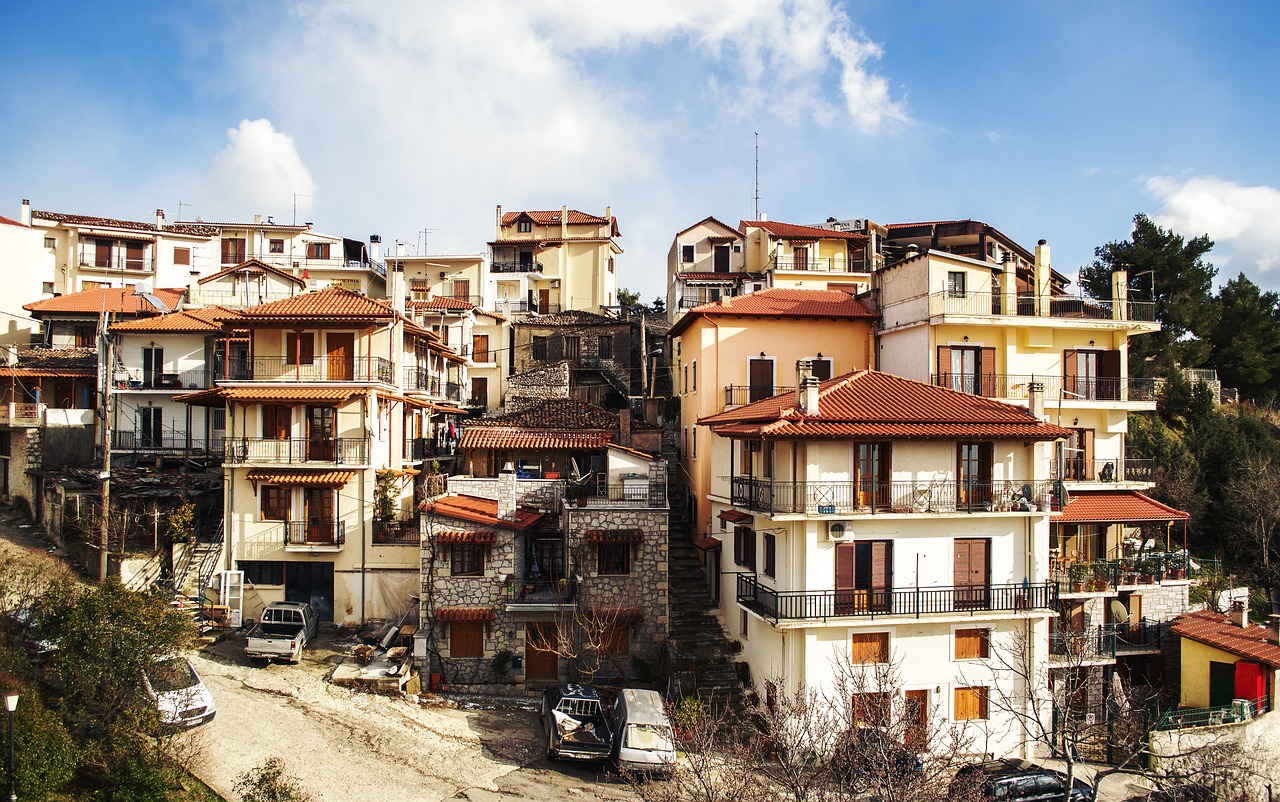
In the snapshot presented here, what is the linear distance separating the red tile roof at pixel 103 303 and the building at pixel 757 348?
1026 inches

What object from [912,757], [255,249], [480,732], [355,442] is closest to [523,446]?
[355,442]

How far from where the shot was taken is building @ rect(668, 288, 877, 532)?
3394 cm

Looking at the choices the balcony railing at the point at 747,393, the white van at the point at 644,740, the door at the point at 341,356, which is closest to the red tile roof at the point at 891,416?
the balcony railing at the point at 747,393

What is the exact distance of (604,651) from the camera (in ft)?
86.4

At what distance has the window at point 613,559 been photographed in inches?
1052

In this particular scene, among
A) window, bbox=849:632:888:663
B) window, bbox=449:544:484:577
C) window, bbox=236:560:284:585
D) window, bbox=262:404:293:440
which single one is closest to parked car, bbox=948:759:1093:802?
window, bbox=849:632:888:663

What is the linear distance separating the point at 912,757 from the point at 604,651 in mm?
9544

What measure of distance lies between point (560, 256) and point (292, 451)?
32905mm

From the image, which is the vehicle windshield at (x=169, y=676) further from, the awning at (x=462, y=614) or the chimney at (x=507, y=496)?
the chimney at (x=507, y=496)

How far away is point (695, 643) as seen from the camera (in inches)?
1074

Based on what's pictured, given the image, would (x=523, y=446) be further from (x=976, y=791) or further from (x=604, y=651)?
(x=976, y=791)

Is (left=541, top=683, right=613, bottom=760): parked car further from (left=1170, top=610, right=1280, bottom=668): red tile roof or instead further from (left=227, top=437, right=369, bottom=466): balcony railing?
(left=1170, top=610, right=1280, bottom=668): red tile roof

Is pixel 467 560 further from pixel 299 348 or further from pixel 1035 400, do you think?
pixel 1035 400

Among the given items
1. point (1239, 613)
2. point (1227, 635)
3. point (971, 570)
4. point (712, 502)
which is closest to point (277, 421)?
point (712, 502)
